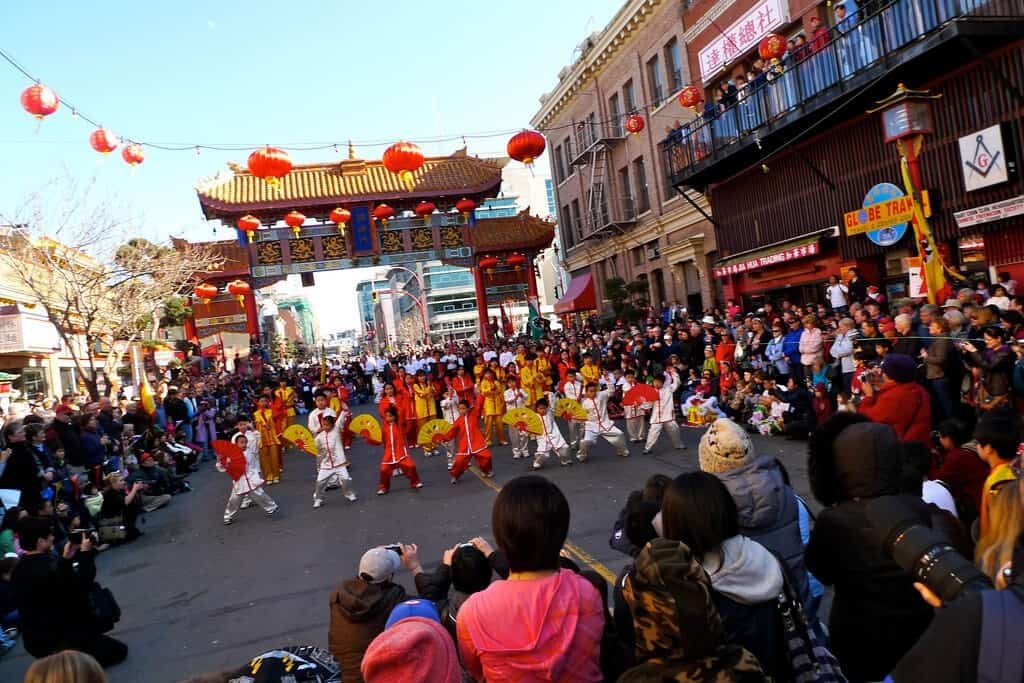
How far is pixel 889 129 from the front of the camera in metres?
12.5

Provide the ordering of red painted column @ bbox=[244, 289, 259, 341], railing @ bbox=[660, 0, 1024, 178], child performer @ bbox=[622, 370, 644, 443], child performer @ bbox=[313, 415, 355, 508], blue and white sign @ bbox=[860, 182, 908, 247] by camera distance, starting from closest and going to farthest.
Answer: child performer @ bbox=[313, 415, 355, 508]
railing @ bbox=[660, 0, 1024, 178]
child performer @ bbox=[622, 370, 644, 443]
blue and white sign @ bbox=[860, 182, 908, 247]
red painted column @ bbox=[244, 289, 259, 341]

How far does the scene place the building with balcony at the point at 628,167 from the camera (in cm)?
2222

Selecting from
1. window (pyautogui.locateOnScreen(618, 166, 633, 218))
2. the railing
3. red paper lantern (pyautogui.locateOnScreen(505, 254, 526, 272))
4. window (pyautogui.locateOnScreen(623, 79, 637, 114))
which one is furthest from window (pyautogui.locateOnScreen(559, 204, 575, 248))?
the railing

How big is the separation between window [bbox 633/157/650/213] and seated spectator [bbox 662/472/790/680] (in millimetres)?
23844

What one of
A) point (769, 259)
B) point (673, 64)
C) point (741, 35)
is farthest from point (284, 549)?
point (673, 64)

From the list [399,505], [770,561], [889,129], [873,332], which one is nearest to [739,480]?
[770,561]

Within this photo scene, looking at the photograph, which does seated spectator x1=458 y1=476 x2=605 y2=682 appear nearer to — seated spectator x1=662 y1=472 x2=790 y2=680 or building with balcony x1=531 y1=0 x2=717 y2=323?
seated spectator x1=662 y1=472 x2=790 y2=680

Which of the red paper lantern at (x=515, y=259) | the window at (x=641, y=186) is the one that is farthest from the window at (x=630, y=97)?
the red paper lantern at (x=515, y=259)

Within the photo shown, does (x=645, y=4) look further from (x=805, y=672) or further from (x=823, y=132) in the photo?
(x=805, y=672)

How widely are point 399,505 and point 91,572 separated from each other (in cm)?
478

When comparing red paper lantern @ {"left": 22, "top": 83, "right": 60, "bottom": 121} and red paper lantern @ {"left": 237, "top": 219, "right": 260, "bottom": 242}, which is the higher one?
red paper lantern @ {"left": 237, "top": 219, "right": 260, "bottom": 242}

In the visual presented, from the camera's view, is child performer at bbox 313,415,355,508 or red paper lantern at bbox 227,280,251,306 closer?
child performer at bbox 313,415,355,508

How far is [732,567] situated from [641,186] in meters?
24.5

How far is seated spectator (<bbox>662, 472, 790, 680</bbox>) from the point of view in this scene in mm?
2295
